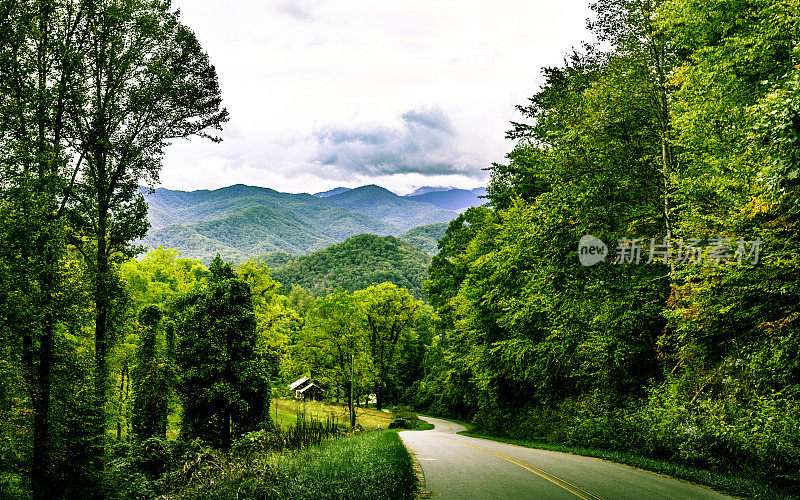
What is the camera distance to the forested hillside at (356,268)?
373ft

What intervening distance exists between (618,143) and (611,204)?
88.4 inches

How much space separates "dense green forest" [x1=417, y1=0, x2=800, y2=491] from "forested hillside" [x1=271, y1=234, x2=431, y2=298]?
89756 millimetres

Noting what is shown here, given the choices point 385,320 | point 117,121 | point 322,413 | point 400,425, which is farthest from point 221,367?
point 385,320

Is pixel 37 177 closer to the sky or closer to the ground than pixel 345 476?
closer to the sky

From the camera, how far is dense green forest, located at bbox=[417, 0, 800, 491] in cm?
1033

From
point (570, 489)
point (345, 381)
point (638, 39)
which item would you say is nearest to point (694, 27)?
point (638, 39)

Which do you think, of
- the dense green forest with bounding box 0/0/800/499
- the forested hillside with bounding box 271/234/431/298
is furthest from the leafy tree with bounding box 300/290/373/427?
the forested hillside with bounding box 271/234/431/298

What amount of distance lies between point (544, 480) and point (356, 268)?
114990 mm

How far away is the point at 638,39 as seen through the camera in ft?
54.2

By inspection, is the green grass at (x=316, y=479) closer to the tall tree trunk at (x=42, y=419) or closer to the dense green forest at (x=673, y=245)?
the tall tree trunk at (x=42, y=419)

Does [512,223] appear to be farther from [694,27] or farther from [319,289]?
[319,289]

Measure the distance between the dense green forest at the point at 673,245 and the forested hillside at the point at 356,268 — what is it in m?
89.8

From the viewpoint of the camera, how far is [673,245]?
1457 centimetres

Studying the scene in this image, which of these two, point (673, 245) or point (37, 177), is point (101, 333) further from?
point (673, 245)
